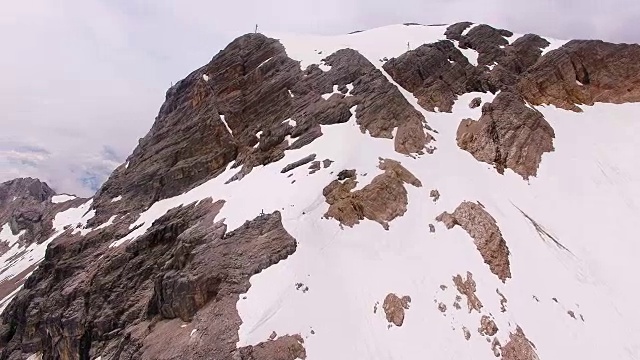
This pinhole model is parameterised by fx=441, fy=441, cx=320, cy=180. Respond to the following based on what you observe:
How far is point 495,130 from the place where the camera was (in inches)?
1736

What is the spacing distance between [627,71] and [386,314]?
48301 mm

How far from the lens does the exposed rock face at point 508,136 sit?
4138 centimetres

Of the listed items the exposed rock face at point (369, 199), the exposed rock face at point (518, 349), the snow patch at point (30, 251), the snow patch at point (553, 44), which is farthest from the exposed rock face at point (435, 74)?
the snow patch at point (30, 251)

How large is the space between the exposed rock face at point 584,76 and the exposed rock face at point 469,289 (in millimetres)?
31720

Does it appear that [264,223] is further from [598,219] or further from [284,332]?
[598,219]

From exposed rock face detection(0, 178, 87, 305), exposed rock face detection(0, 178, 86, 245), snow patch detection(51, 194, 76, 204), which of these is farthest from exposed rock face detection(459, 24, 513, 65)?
snow patch detection(51, 194, 76, 204)

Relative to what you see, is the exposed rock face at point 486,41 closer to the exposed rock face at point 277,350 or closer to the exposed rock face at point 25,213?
the exposed rock face at point 277,350

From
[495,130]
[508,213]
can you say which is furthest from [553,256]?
[495,130]

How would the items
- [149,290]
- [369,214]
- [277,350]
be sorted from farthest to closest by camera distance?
1. [149,290]
2. [369,214]
3. [277,350]

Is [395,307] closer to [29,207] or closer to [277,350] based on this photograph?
[277,350]

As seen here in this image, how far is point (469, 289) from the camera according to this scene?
27.0 meters

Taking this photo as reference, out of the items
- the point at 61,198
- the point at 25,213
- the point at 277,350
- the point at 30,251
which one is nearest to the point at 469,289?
the point at 277,350

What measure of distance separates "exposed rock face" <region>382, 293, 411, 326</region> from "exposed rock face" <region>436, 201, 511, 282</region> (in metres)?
7.15

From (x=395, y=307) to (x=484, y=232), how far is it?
988 cm
